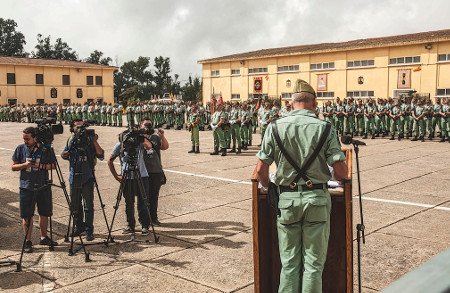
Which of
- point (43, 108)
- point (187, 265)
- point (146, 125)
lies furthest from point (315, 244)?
point (43, 108)

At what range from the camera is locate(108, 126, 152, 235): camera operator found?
22.6ft

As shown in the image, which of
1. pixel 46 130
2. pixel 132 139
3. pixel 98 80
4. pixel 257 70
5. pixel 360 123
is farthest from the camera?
pixel 98 80

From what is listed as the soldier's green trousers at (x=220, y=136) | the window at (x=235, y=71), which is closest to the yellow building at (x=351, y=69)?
the window at (x=235, y=71)

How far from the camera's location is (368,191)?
10.2 metres

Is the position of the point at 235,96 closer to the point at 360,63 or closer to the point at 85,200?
the point at 360,63

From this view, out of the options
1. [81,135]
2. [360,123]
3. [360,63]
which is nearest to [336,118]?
[360,123]

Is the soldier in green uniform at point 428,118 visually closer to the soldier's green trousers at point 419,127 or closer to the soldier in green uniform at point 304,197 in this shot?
the soldier's green trousers at point 419,127

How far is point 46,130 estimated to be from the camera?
6461mm

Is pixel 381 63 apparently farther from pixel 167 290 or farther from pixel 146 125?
pixel 167 290

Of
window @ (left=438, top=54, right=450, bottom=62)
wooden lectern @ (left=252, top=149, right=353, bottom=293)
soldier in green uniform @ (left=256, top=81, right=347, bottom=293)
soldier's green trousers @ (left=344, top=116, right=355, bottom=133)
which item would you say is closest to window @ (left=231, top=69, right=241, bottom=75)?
window @ (left=438, top=54, right=450, bottom=62)

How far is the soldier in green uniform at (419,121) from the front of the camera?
68.0 feet

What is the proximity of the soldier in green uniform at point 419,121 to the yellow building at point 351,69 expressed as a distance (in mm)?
9739

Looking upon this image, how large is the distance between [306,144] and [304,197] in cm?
44

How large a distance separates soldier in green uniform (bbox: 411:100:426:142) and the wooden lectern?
18.1 meters
